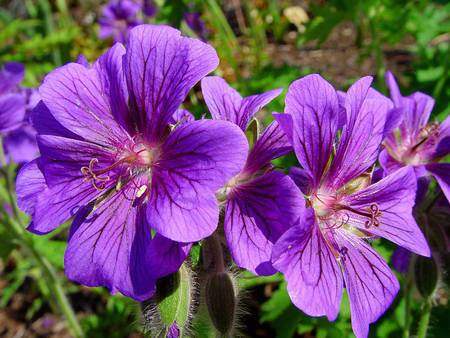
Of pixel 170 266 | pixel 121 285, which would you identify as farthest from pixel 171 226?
pixel 121 285

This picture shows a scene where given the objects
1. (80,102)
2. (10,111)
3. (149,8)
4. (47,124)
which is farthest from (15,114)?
(149,8)

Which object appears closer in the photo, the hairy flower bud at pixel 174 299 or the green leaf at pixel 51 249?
the hairy flower bud at pixel 174 299

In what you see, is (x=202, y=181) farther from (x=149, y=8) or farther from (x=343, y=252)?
(x=149, y=8)

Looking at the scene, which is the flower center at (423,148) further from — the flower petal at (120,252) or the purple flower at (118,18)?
the purple flower at (118,18)

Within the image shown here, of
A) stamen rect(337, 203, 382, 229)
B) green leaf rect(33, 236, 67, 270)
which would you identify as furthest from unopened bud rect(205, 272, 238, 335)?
green leaf rect(33, 236, 67, 270)

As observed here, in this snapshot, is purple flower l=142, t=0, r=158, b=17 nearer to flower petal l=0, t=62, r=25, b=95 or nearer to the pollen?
flower petal l=0, t=62, r=25, b=95

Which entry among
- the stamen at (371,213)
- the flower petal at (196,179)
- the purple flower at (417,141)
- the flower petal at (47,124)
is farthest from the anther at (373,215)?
the flower petal at (47,124)
